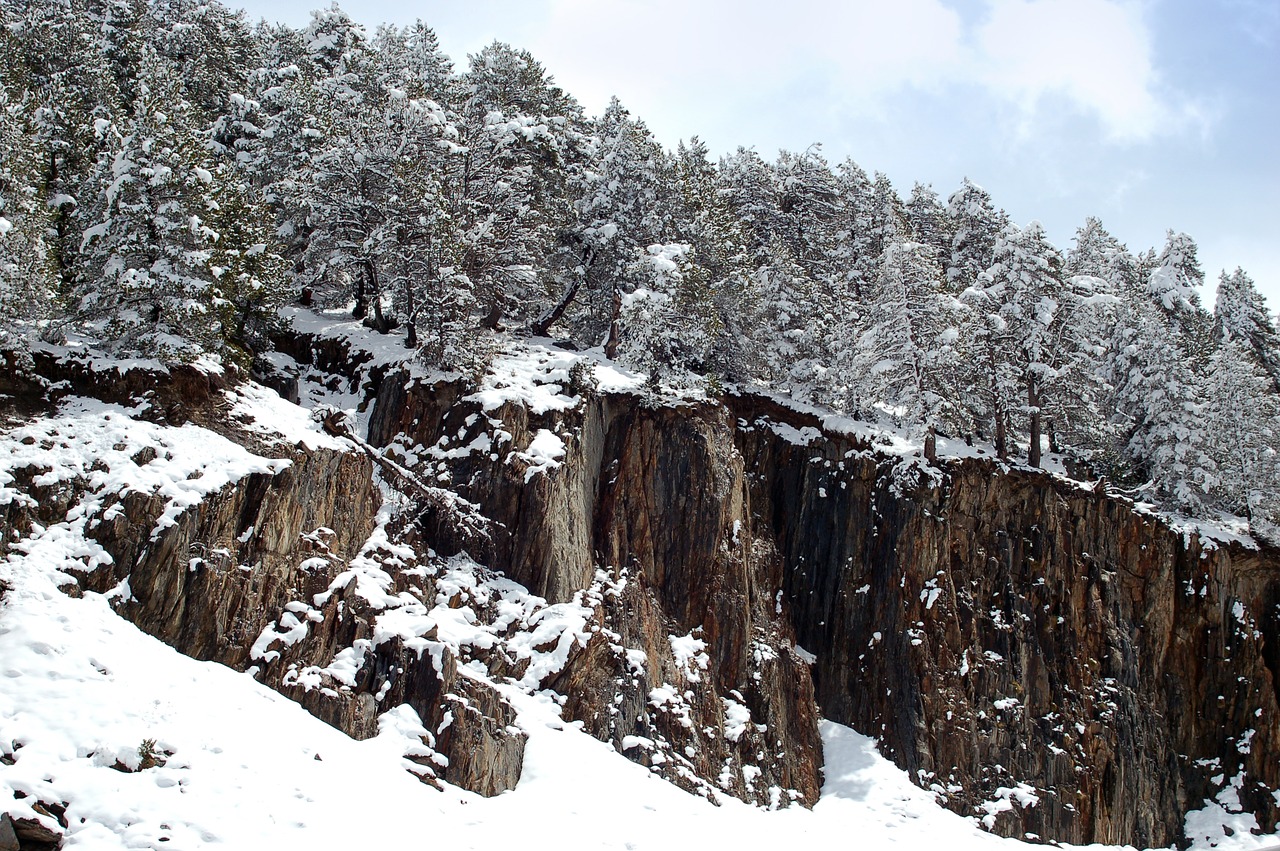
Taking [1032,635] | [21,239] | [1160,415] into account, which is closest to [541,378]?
[21,239]

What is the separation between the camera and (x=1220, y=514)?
95.7ft

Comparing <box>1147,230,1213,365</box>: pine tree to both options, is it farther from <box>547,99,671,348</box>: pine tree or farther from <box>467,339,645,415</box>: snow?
<box>467,339,645,415</box>: snow

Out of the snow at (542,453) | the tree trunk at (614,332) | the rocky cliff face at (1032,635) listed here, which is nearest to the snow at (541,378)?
the snow at (542,453)

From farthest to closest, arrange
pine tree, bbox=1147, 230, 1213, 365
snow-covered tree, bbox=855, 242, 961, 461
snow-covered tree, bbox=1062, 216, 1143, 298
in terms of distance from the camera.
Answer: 1. pine tree, bbox=1147, 230, 1213, 365
2. snow-covered tree, bbox=1062, 216, 1143, 298
3. snow-covered tree, bbox=855, 242, 961, 461

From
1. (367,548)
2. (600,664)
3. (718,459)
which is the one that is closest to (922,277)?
(718,459)

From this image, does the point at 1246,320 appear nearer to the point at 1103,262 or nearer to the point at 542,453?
the point at 1103,262

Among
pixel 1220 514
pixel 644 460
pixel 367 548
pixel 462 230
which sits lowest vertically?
pixel 367 548

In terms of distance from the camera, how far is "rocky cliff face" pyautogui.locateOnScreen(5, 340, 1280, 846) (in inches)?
567

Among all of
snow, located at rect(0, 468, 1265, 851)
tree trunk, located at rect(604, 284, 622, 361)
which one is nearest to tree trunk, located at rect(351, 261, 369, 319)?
tree trunk, located at rect(604, 284, 622, 361)

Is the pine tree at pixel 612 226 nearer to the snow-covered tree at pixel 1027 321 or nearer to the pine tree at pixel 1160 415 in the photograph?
the snow-covered tree at pixel 1027 321

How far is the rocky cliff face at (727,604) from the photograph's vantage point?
14.4 meters

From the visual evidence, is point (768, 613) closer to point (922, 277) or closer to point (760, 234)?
point (922, 277)

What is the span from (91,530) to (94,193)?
10.7 metres

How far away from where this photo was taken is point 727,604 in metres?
21.8
